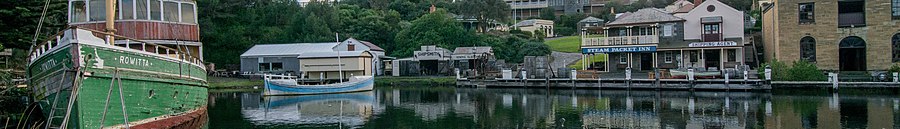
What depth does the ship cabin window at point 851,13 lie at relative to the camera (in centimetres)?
3653

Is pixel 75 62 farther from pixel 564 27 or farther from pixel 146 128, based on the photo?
pixel 564 27

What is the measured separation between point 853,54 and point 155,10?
32917mm

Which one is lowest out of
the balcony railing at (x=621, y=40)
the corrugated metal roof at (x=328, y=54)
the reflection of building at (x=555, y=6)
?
the corrugated metal roof at (x=328, y=54)

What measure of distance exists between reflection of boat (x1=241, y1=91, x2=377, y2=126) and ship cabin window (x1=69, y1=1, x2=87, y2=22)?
544 cm

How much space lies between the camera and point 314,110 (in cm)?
2664

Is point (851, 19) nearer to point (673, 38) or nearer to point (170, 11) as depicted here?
point (673, 38)

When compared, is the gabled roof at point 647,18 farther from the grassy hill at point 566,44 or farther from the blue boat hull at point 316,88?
the grassy hill at point 566,44

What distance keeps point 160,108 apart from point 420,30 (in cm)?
4173

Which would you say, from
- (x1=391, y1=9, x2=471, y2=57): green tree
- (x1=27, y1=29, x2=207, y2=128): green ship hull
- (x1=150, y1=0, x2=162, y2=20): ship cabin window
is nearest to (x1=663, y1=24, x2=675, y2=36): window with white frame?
(x1=391, y1=9, x2=471, y2=57): green tree

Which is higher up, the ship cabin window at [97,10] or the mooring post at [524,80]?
the ship cabin window at [97,10]

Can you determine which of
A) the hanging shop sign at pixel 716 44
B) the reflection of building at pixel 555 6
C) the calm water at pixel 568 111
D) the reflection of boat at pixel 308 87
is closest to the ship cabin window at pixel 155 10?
the calm water at pixel 568 111

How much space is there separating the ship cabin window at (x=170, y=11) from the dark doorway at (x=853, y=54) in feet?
101

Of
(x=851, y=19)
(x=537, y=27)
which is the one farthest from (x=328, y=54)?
(x=537, y=27)

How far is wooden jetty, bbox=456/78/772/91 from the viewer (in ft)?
108
